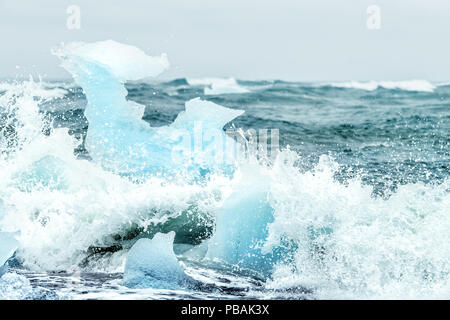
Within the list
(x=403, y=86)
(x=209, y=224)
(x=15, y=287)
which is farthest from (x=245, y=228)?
(x=403, y=86)

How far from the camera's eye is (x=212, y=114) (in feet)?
24.1

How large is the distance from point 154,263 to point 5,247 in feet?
3.99

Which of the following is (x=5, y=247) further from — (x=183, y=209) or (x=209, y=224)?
(x=209, y=224)

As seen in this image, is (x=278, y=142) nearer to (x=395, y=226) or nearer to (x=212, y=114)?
(x=212, y=114)

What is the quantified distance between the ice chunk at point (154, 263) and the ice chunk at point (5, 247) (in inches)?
37.0

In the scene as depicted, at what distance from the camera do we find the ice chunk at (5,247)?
15.4ft

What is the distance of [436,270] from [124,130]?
4241mm

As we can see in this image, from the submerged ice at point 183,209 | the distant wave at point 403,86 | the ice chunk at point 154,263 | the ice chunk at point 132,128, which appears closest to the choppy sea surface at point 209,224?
the submerged ice at point 183,209

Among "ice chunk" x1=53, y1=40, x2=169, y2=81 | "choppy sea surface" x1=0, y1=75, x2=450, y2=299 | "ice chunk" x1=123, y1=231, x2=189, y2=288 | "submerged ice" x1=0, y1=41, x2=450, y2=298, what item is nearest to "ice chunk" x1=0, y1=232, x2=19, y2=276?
"submerged ice" x1=0, y1=41, x2=450, y2=298

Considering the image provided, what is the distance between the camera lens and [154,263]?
4871 millimetres

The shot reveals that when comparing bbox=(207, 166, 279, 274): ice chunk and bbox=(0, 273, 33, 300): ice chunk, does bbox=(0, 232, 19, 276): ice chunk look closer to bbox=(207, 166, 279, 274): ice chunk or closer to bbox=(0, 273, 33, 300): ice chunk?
bbox=(0, 273, 33, 300): ice chunk

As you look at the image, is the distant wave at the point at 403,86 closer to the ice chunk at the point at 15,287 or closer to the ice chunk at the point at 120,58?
the ice chunk at the point at 120,58
